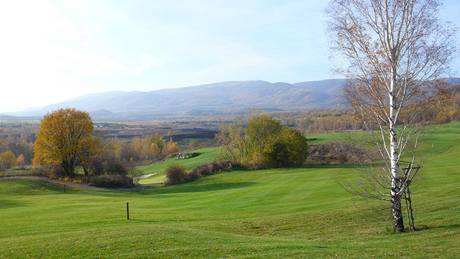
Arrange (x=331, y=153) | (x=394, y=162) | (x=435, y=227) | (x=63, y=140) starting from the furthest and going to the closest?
(x=331, y=153) < (x=63, y=140) < (x=435, y=227) < (x=394, y=162)

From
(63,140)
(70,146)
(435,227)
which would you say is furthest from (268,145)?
(435,227)

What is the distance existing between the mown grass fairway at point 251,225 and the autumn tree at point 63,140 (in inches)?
960

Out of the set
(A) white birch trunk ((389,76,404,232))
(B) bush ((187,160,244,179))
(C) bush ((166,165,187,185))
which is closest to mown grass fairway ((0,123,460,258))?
(A) white birch trunk ((389,76,404,232))

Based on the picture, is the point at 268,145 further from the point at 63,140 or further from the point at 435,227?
the point at 435,227

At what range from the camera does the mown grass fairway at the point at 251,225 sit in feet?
54.9

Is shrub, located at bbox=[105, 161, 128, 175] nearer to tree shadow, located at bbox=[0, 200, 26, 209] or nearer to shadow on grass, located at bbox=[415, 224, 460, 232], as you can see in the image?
tree shadow, located at bbox=[0, 200, 26, 209]

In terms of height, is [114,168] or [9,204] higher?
[114,168]

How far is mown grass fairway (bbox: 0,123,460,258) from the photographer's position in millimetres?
16734

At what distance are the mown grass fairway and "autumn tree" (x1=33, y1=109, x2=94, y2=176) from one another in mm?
24396

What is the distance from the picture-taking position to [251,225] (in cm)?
Result: 2606

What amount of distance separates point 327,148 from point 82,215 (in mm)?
66273

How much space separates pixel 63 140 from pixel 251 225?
5314 centimetres

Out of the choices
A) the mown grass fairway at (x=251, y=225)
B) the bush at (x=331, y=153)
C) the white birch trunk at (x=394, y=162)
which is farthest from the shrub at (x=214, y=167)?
the white birch trunk at (x=394, y=162)

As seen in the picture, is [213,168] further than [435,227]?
Yes
